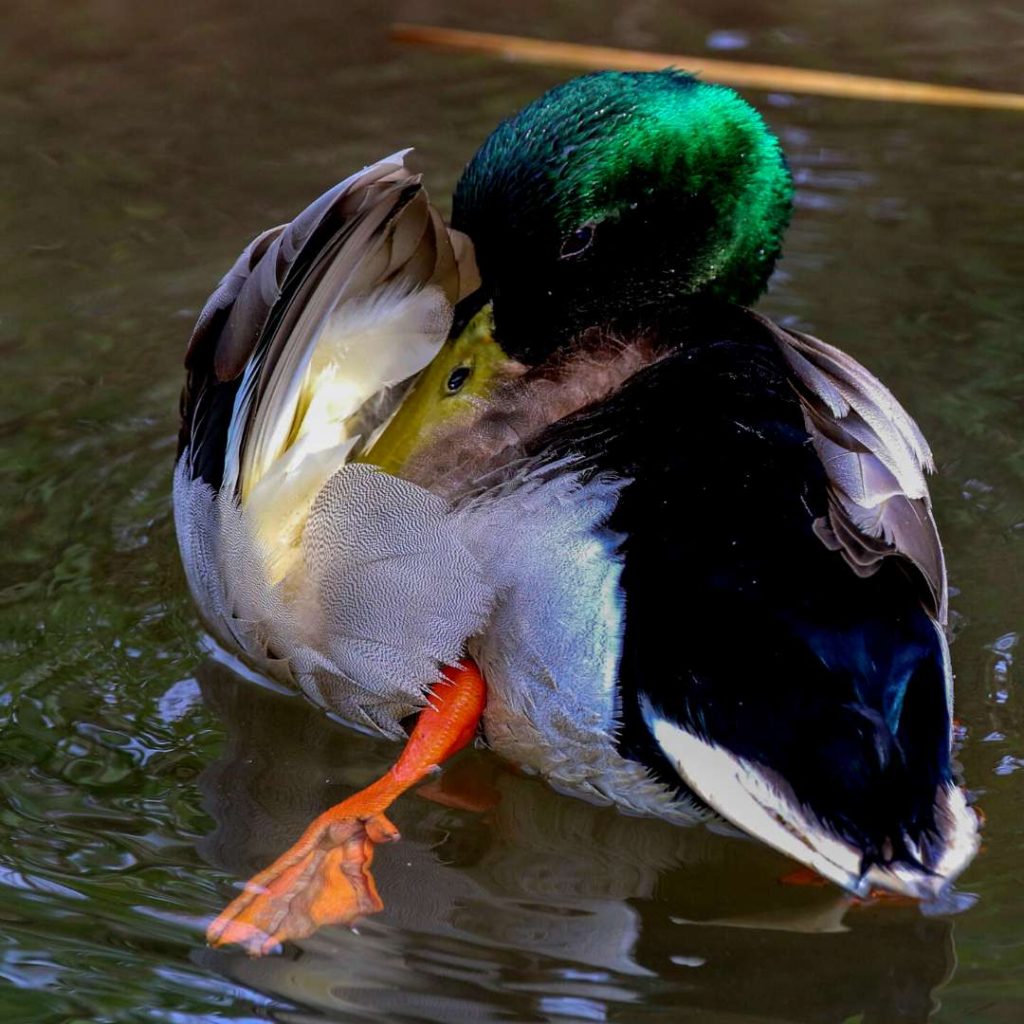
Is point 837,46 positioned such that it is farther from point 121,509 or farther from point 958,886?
point 958,886

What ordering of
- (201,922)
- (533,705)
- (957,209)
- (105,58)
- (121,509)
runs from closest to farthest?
1. (201,922)
2. (533,705)
3. (121,509)
4. (957,209)
5. (105,58)

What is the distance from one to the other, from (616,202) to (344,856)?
1.27 m

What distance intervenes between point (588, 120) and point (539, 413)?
21.0 inches

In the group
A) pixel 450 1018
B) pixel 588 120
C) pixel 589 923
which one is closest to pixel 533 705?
pixel 589 923

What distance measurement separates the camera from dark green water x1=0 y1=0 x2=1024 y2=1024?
270 cm

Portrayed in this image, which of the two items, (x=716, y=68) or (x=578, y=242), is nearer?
(x=578, y=242)

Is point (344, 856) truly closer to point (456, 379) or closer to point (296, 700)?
point (296, 700)

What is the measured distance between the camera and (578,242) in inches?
130

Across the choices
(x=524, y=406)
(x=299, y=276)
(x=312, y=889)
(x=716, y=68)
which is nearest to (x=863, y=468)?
(x=524, y=406)

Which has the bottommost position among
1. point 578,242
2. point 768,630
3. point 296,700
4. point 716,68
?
point 296,700

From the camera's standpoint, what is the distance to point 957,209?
16.8 ft

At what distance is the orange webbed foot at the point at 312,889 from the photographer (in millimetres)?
2771

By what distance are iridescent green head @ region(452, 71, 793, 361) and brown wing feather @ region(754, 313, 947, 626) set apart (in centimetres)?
34

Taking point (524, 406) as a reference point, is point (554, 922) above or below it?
below
